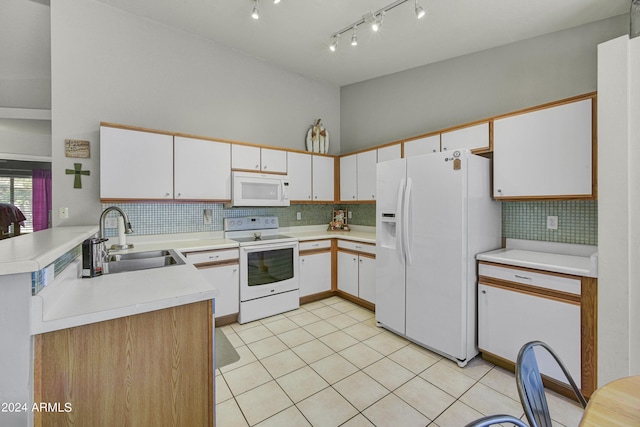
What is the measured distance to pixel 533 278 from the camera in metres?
1.99

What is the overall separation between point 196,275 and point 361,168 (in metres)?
2.73

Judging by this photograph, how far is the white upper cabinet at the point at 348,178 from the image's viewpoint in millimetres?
3883

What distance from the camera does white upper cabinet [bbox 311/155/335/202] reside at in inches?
154

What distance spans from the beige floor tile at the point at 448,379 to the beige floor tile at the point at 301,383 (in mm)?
809

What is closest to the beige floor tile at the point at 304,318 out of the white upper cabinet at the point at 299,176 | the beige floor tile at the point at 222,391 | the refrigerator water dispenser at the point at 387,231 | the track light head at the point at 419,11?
the beige floor tile at the point at 222,391

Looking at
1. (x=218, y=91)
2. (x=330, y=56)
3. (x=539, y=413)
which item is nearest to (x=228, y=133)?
(x=218, y=91)

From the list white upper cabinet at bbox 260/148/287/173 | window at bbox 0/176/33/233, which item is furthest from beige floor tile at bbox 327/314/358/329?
window at bbox 0/176/33/233

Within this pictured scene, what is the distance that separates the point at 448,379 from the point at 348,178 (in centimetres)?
266

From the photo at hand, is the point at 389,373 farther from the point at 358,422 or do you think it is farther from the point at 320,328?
the point at 320,328

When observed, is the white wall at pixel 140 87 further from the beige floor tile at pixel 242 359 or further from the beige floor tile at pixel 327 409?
the beige floor tile at pixel 327 409

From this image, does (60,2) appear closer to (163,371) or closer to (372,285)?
(163,371)

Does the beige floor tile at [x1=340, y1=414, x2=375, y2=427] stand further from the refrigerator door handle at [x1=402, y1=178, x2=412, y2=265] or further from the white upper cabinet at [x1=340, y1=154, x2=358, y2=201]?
the white upper cabinet at [x1=340, y1=154, x2=358, y2=201]

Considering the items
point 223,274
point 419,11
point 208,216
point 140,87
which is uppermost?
point 419,11

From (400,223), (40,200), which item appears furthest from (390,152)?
(40,200)
